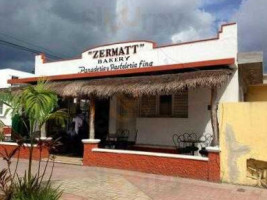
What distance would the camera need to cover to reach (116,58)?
46.0ft

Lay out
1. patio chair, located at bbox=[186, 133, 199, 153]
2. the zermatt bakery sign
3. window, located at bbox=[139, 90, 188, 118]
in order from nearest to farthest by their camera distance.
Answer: patio chair, located at bbox=[186, 133, 199, 153], window, located at bbox=[139, 90, 188, 118], the zermatt bakery sign

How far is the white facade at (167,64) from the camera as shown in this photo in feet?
38.3

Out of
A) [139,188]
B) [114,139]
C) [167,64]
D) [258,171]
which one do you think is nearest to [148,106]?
[114,139]

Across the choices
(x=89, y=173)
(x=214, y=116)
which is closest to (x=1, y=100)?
(x=89, y=173)

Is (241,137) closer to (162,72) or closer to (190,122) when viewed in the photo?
(190,122)

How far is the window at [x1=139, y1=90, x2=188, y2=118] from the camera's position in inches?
522

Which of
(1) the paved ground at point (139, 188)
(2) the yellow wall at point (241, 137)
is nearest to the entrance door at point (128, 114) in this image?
(1) the paved ground at point (139, 188)

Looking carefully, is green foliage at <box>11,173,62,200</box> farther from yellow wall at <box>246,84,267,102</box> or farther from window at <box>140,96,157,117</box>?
yellow wall at <box>246,84,267,102</box>

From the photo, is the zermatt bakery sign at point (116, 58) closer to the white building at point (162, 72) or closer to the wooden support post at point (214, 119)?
the white building at point (162, 72)

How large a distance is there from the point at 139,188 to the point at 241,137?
312 centimetres

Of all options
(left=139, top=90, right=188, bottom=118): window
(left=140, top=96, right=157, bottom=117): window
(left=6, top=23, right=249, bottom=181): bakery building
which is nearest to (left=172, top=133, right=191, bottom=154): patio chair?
(left=6, top=23, right=249, bottom=181): bakery building

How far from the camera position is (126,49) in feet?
45.5

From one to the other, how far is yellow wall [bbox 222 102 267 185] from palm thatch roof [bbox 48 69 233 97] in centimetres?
98

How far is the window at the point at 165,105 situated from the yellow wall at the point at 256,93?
559cm
